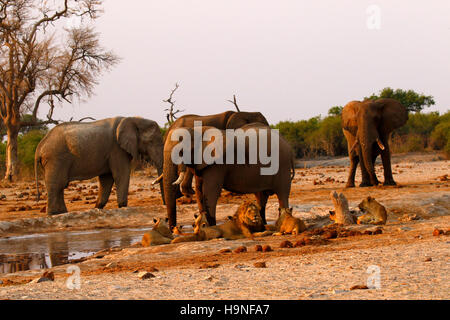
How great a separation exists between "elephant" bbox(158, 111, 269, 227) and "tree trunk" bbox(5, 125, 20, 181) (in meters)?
19.5

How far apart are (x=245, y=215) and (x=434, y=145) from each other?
31027 millimetres

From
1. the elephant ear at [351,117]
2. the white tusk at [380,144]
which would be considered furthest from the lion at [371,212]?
the elephant ear at [351,117]

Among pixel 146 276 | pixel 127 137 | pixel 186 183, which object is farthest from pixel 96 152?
pixel 146 276

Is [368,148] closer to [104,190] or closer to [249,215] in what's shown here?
[104,190]

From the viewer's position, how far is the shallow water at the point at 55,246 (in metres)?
9.92

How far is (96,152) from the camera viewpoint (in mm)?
16297

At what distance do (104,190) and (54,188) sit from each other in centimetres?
149

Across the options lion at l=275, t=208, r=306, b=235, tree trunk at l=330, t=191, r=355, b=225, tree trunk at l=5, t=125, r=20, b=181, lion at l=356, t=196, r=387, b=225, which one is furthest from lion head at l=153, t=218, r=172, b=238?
tree trunk at l=5, t=125, r=20, b=181

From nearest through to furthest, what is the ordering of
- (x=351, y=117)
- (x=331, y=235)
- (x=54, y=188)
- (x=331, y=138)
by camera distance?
(x=331, y=235), (x=54, y=188), (x=351, y=117), (x=331, y=138)

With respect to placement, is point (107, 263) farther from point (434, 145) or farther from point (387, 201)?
point (434, 145)

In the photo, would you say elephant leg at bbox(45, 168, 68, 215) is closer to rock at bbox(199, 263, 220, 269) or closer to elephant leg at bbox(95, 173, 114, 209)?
elephant leg at bbox(95, 173, 114, 209)

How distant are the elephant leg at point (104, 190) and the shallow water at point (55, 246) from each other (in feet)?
9.36

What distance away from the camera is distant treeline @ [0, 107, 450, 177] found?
37.8 meters

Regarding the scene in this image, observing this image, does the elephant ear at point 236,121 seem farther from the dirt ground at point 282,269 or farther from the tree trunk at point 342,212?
the tree trunk at point 342,212
